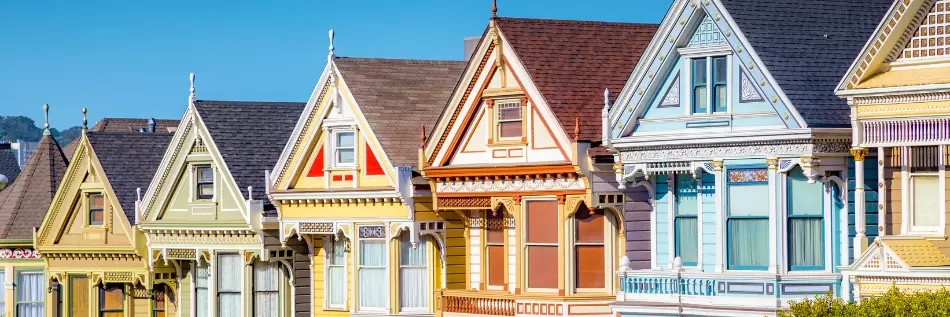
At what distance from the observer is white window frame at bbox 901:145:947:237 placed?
35.4 m

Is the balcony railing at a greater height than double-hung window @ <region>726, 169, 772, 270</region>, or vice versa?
double-hung window @ <region>726, 169, 772, 270</region>

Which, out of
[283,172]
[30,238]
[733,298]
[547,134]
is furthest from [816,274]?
[30,238]

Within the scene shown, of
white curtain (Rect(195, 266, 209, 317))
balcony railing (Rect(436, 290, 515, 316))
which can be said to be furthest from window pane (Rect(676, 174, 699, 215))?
white curtain (Rect(195, 266, 209, 317))

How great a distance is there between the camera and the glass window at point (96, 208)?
56656 mm

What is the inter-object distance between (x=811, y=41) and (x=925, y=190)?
3.83 metres

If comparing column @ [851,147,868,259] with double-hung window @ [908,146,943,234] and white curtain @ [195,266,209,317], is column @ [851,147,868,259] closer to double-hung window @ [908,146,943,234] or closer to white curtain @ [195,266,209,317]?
double-hung window @ [908,146,943,234]

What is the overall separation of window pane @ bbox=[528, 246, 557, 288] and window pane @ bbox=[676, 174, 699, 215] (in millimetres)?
3753

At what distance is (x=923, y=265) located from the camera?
34.5 metres

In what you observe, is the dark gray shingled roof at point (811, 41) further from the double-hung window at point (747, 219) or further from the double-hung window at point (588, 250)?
the double-hung window at point (588, 250)

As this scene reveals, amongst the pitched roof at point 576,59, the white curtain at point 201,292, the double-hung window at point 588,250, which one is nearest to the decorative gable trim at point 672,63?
the pitched roof at point 576,59

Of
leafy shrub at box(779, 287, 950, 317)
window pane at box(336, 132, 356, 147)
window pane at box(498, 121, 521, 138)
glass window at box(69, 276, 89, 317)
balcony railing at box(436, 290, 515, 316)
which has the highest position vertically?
window pane at box(336, 132, 356, 147)

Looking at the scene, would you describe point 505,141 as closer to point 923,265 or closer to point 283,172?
point 283,172

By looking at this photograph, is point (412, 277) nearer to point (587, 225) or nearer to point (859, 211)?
point (587, 225)

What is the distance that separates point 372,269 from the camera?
47.8m
